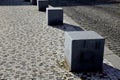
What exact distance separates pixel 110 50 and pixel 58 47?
184 cm

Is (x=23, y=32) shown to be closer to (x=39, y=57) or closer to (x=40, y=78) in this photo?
(x=39, y=57)

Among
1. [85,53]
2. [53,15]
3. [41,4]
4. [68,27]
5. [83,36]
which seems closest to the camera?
[85,53]

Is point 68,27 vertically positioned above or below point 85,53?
below

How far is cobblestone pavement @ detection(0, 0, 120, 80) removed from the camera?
6310 millimetres

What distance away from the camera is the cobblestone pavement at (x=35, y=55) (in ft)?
20.7

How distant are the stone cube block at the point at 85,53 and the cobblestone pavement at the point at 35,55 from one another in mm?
211

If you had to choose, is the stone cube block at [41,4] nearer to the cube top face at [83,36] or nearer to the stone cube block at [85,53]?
the cube top face at [83,36]

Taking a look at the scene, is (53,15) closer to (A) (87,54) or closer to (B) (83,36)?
(B) (83,36)

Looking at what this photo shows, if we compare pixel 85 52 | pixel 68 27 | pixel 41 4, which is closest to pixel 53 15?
pixel 68 27

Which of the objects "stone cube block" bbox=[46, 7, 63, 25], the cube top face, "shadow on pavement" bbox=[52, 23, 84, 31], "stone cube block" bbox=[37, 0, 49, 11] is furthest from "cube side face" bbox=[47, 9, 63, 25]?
the cube top face

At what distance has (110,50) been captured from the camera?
8531mm

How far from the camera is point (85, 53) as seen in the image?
254 inches

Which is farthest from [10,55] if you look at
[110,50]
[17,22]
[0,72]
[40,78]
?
[17,22]

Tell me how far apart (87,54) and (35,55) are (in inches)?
78.6
